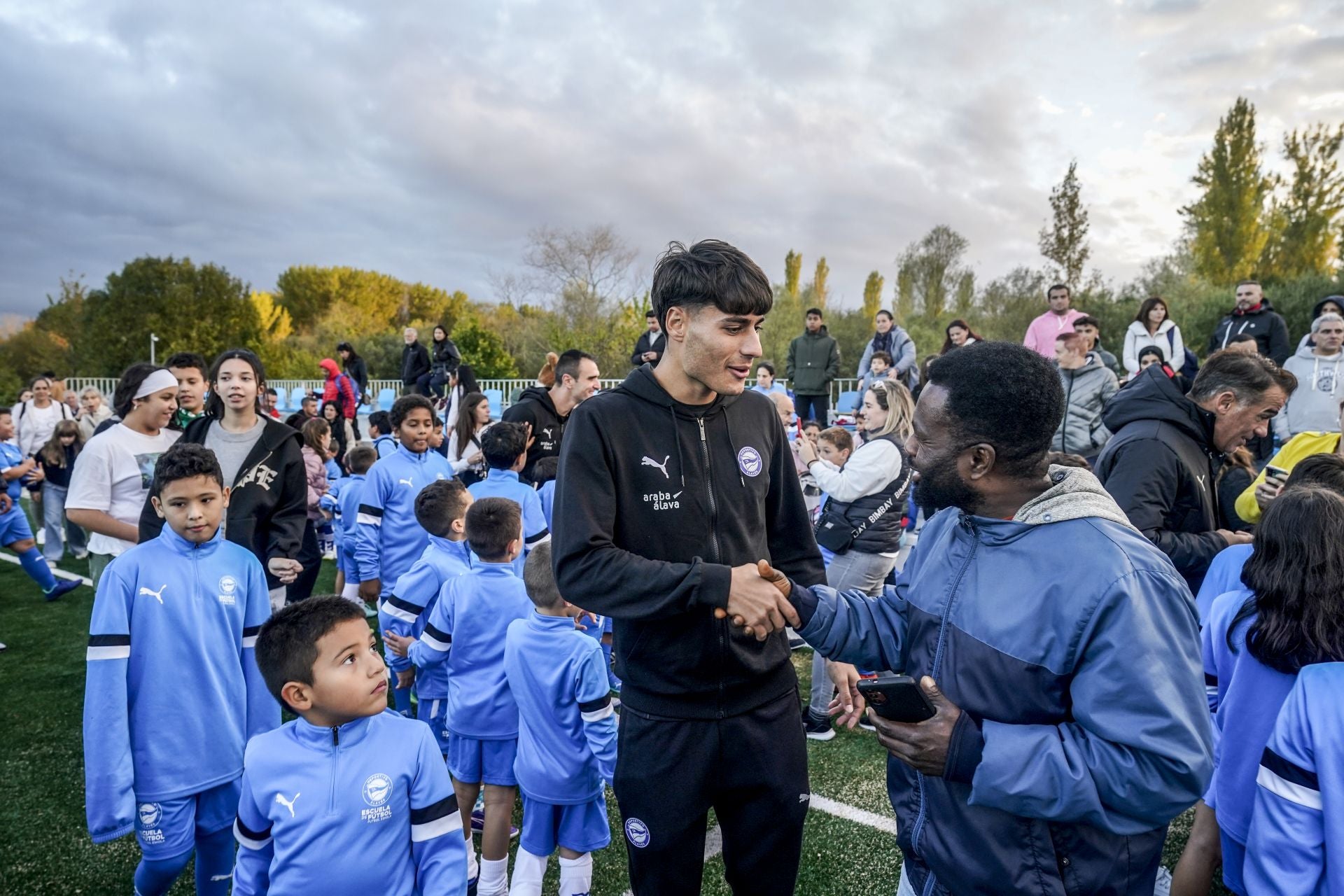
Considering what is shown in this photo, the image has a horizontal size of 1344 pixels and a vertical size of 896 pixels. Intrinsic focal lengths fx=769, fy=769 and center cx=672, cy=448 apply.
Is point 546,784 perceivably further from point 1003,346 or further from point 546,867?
point 1003,346

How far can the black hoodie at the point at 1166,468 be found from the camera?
10.4ft

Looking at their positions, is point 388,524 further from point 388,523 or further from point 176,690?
point 176,690

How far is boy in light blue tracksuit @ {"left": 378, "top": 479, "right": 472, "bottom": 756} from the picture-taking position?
155 inches

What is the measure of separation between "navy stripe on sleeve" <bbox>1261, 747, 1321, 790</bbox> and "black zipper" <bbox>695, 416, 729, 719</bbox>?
1.51 m

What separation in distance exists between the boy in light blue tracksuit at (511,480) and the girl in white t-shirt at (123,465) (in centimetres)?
173

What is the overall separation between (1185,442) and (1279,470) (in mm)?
972

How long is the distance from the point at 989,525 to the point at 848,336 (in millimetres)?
33222

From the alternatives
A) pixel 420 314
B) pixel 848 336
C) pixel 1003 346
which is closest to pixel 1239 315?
pixel 1003 346

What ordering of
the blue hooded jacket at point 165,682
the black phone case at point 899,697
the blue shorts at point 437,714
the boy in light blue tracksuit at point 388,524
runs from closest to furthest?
1. the black phone case at point 899,697
2. the blue hooded jacket at point 165,682
3. the blue shorts at point 437,714
4. the boy in light blue tracksuit at point 388,524

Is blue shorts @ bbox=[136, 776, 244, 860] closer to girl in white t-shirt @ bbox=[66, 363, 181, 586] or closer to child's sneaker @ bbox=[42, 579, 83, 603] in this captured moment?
girl in white t-shirt @ bbox=[66, 363, 181, 586]

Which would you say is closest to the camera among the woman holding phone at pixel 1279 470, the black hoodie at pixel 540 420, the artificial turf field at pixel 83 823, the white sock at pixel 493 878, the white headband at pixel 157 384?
the white sock at pixel 493 878

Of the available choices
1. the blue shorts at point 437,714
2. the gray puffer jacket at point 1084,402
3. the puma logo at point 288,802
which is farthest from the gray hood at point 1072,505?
the gray puffer jacket at point 1084,402

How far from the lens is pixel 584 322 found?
28.8 meters

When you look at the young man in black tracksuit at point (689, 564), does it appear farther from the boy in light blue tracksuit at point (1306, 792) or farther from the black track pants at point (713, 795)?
the boy in light blue tracksuit at point (1306, 792)
